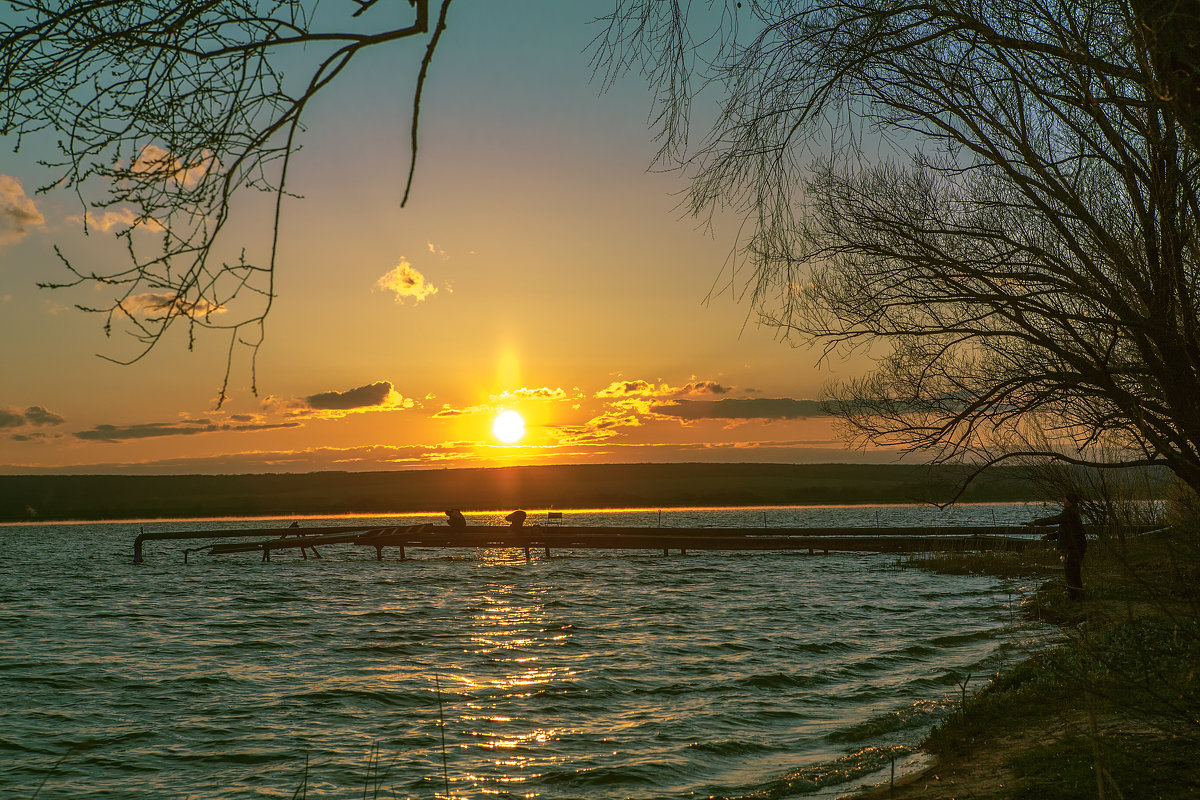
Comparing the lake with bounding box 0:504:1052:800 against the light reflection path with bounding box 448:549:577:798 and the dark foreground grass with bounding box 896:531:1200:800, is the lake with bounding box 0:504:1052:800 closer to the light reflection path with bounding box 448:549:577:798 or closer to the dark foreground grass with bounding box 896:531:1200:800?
the light reflection path with bounding box 448:549:577:798

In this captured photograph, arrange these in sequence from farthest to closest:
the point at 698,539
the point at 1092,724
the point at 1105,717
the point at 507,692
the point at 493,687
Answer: the point at 698,539 < the point at 493,687 < the point at 507,692 < the point at 1105,717 < the point at 1092,724

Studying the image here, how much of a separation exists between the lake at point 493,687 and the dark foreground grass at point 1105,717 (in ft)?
3.16

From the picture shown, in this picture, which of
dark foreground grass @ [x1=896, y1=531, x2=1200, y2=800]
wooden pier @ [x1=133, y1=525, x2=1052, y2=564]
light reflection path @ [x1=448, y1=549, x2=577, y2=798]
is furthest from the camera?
wooden pier @ [x1=133, y1=525, x2=1052, y2=564]

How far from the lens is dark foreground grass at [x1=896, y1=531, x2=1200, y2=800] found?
608 cm

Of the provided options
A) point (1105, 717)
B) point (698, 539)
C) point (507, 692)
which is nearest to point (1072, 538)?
point (1105, 717)

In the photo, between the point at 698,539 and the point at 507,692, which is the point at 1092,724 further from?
the point at 698,539

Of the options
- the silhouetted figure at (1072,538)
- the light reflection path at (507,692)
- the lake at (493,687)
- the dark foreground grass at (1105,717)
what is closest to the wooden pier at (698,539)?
the lake at (493,687)

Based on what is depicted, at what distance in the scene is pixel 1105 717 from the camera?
875cm

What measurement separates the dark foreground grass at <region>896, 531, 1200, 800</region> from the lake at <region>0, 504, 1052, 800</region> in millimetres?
965

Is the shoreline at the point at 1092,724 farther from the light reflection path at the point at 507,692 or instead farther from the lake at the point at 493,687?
the light reflection path at the point at 507,692

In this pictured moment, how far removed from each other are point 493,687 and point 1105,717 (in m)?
9.58

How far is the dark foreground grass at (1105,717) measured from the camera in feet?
19.9

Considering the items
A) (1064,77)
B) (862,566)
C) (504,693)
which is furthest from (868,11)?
(862,566)

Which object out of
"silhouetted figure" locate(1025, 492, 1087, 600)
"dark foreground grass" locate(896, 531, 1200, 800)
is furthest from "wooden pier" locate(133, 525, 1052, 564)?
"dark foreground grass" locate(896, 531, 1200, 800)
